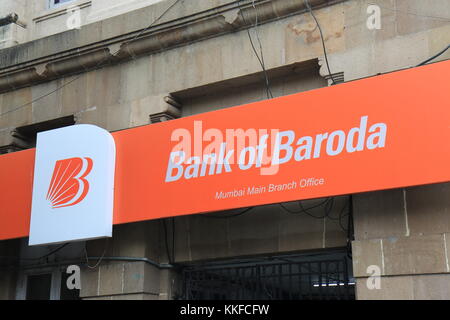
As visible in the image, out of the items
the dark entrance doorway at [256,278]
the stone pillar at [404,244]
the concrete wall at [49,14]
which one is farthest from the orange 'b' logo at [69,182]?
the stone pillar at [404,244]

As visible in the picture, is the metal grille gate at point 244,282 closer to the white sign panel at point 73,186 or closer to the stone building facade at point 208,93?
the stone building facade at point 208,93

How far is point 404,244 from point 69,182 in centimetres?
526

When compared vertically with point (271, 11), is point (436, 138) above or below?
below

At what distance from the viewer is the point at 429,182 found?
7.59 meters

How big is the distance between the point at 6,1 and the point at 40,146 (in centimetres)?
467

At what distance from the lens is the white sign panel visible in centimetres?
1005

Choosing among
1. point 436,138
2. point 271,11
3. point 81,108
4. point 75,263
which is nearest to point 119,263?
point 75,263

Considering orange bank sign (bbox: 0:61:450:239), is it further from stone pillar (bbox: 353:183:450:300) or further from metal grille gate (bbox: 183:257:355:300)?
metal grille gate (bbox: 183:257:355:300)

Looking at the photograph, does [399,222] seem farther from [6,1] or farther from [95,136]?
[6,1]

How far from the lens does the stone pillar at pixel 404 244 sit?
8125mm

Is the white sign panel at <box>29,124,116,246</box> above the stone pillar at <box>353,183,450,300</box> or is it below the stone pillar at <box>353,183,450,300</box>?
above

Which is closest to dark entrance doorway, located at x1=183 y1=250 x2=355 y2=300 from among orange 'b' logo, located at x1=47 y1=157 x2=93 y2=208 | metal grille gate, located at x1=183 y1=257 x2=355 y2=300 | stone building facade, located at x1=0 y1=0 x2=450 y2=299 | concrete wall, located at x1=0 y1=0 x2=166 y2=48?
metal grille gate, located at x1=183 y1=257 x2=355 y2=300

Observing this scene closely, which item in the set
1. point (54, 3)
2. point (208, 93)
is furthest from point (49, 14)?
point (208, 93)

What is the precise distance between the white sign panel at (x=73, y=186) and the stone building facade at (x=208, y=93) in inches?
37.8
